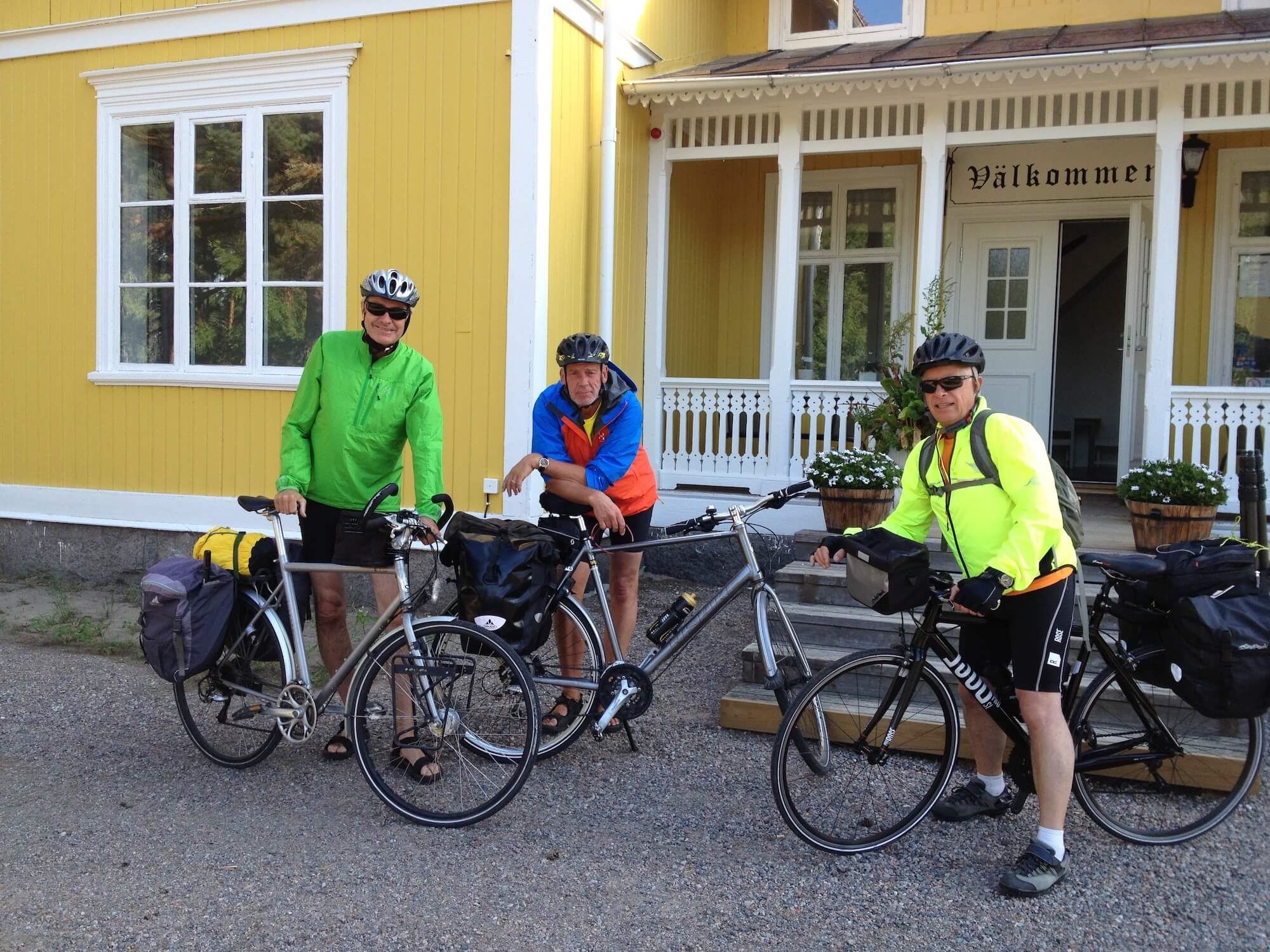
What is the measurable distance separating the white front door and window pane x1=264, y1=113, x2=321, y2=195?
5.55m

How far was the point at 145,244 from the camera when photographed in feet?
27.9

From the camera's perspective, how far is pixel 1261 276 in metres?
8.92

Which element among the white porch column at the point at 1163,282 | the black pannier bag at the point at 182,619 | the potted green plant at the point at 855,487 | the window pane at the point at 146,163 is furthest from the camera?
the window pane at the point at 146,163

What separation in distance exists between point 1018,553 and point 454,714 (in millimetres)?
2054

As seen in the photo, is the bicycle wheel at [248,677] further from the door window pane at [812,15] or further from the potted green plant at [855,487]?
the door window pane at [812,15]

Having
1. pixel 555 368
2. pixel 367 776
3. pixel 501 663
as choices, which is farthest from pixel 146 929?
pixel 555 368

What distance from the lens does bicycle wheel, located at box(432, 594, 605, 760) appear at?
446cm

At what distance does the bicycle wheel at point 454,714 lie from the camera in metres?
3.94

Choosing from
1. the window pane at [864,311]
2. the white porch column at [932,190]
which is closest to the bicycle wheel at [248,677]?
the white porch column at [932,190]

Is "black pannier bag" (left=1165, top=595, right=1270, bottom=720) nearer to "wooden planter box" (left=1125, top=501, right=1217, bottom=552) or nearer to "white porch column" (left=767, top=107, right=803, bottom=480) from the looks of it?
"wooden planter box" (left=1125, top=501, right=1217, bottom=552)

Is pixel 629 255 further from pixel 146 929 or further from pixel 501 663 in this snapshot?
pixel 146 929

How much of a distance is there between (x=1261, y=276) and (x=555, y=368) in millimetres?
5922

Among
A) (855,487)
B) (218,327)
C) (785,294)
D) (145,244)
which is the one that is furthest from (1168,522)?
(145,244)

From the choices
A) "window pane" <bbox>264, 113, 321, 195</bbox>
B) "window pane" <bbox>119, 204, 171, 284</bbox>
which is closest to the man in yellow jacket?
"window pane" <bbox>264, 113, 321, 195</bbox>
